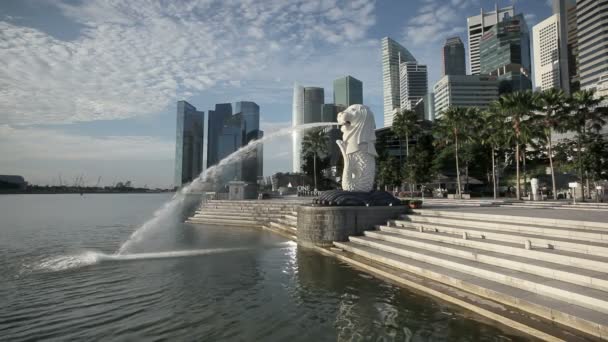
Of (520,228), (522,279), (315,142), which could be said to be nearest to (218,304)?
(522,279)

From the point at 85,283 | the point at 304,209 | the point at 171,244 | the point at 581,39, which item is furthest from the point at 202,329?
the point at 581,39

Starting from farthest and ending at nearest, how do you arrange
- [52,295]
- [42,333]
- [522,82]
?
[522,82]
[52,295]
[42,333]

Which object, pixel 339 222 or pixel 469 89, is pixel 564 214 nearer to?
pixel 339 222

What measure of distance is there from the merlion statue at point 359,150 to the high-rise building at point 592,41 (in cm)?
15654

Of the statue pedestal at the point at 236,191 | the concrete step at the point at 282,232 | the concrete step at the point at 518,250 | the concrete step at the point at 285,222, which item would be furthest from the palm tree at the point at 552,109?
the statue pedestal at the point at 236,191

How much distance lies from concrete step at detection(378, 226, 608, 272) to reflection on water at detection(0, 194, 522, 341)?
12.1 feet

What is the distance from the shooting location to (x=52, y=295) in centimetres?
1007

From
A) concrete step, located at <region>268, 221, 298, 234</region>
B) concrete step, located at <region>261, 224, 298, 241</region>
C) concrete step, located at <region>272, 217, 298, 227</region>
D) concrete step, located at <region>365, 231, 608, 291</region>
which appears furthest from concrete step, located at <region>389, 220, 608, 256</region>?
concrete step, located at <region>272, 217, 298, 227</region>

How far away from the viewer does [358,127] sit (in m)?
19.8

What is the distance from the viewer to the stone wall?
1770cm

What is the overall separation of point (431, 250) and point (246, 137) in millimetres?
137590

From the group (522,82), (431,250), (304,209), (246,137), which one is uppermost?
(522,82)

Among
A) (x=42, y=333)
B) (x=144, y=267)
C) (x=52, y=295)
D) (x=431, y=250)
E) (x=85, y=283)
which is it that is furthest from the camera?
(x=144, y=267)

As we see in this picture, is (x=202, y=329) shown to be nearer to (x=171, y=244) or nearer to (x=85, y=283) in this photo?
(x=85, y=283)
